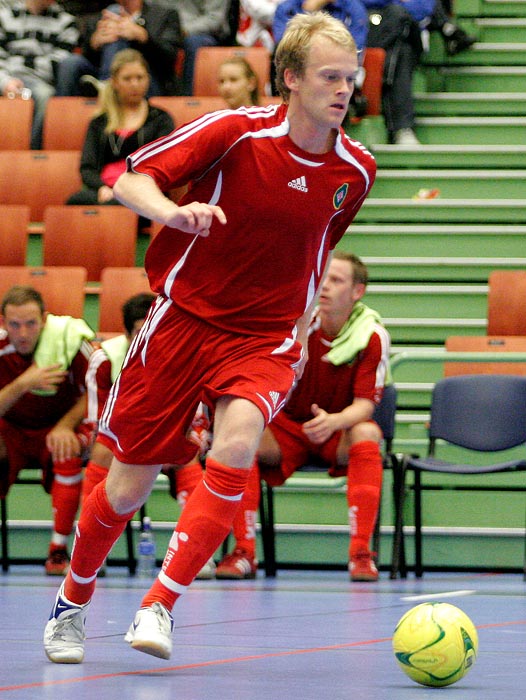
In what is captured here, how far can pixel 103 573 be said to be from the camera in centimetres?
709

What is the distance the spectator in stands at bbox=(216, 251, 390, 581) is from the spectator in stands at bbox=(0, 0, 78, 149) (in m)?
4.36

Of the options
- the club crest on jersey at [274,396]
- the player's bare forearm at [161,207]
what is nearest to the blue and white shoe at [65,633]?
the club crest on jersey at [274,396]

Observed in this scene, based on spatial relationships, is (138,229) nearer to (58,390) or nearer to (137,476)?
(58,390)

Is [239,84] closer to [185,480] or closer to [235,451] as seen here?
[185,480]

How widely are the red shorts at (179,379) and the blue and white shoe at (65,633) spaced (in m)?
0.44

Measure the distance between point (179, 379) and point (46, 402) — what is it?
3.93 meters

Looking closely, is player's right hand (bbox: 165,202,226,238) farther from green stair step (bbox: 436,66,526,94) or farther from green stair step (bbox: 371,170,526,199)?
green stair step (bbox: 436,66,526,94)

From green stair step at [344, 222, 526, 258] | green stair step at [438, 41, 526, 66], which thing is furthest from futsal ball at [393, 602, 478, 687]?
green stair step at [438, 41, 526, 66]

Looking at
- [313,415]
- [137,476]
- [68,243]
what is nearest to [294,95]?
[137,476]

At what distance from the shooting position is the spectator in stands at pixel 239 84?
8484 millimetres

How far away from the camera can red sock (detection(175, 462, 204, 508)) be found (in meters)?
6.82

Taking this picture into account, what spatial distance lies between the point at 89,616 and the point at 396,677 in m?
1.91

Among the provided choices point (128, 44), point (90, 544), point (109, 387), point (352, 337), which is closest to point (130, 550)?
Answer: point (109, 387)

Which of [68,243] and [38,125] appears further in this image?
[38,125]
